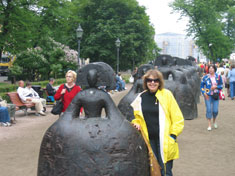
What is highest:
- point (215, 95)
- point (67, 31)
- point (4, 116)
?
point (67, 31)

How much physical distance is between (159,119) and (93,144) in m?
0.93

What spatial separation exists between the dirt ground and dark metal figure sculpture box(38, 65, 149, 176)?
2.12 metres

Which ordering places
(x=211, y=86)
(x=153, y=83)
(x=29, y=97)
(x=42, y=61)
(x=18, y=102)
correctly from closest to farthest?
(x=153, y=83) → (x=211, y=86) → (x=18, y=102) → (x=29, y=97) → (x=42, y=61)

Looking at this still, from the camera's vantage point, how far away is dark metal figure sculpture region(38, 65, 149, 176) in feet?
14.9

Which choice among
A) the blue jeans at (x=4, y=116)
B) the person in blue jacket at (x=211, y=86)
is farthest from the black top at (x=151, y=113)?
the blue jeans at (x=4, y=116)

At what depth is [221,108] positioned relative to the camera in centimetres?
1686

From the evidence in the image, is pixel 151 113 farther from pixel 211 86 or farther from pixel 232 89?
pixel 232 89

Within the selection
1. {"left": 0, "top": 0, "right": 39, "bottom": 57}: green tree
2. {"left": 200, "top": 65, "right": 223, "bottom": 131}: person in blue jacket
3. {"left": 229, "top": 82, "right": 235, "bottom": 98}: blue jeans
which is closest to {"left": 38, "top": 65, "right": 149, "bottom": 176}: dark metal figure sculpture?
{"left": 200, "top": 65, "right": 223, "bottom": 131}: person in blue jacket

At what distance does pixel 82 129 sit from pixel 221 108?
43.3 ft

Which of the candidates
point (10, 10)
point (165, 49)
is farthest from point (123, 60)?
point (165, 49)

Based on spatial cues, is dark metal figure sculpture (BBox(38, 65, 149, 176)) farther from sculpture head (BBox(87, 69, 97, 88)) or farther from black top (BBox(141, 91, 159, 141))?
black top (BBox(141, 91, 159, 141))

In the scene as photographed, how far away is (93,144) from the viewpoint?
456 centimetres

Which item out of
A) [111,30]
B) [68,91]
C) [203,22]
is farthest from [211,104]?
[203,22]

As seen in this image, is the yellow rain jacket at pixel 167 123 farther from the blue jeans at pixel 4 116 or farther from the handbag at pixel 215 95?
the blue jeans at pixel 4 116
